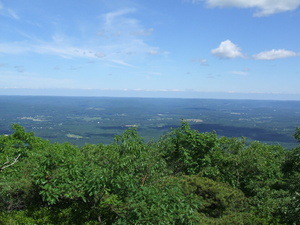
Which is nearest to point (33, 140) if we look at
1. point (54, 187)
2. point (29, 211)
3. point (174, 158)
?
point (174, 158)

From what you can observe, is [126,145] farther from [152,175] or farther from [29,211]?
[29,211]

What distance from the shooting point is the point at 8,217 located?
34.5ft

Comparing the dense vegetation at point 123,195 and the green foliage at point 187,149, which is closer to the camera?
the dense vegetation at point 123,195

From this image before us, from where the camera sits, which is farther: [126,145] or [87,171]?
[126,145]

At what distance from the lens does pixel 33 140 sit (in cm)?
2884

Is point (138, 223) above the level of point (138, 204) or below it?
below

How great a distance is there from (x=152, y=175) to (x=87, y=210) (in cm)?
353

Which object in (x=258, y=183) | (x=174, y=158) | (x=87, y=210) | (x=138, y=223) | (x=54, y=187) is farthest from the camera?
(x=174, y=158)

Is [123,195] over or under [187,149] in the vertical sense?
over

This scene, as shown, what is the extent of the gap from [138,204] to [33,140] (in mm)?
25427

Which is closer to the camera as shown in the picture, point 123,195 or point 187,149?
point 123,195

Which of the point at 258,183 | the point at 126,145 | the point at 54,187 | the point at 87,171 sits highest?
the point at 126,145

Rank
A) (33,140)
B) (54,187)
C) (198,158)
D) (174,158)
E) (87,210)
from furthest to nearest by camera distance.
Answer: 1. (33,140)
2. (174,158)
3. (198,158)
4. (87,210)
5. (54,187)

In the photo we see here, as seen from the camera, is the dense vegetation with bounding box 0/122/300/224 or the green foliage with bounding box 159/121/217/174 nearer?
the dense vegetation with bounding box 0/122/300/224
